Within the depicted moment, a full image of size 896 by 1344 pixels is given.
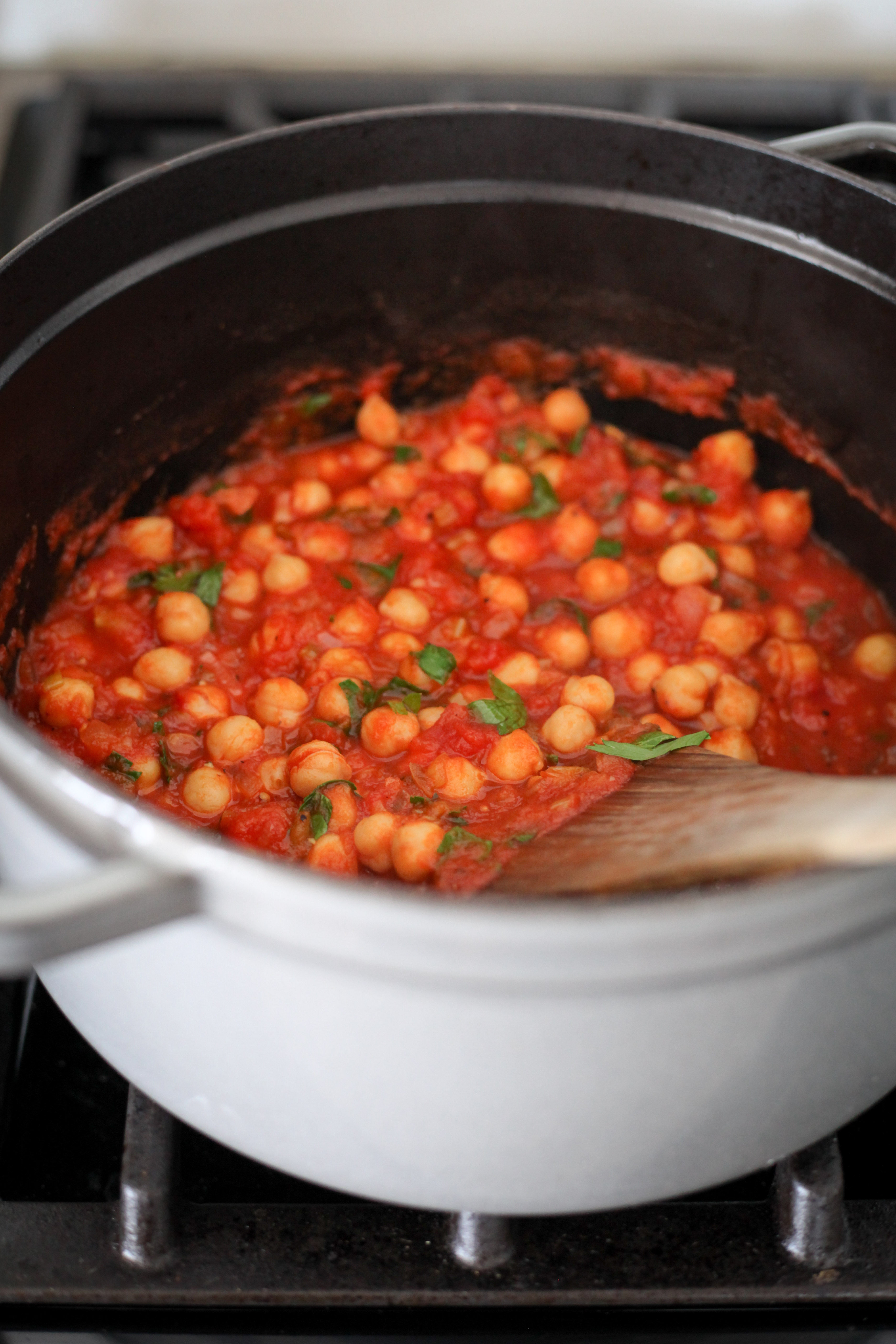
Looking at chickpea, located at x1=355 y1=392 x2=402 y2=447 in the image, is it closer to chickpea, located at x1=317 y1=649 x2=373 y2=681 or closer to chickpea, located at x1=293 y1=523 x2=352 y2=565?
chickpea, located at x1=293 y1=523 x2=352 y2=565

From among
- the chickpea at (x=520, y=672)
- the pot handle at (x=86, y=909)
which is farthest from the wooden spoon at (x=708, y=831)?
the pot handle at (x=86, y=909)

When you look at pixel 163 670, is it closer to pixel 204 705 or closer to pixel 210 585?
pixel 204 705

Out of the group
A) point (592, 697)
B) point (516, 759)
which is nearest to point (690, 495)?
point (592, 697)

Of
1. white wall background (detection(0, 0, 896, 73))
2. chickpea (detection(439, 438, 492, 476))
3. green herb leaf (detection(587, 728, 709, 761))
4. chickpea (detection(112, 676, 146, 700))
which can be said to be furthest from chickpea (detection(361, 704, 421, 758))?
white wall background (detection(0, 0, 896, 73))

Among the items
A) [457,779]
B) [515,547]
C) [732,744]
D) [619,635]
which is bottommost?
[457,779]

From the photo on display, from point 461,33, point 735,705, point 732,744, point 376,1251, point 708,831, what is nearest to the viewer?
point 708,831

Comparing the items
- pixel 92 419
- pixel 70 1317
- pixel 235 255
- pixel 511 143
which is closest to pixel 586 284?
pixel 511 143
